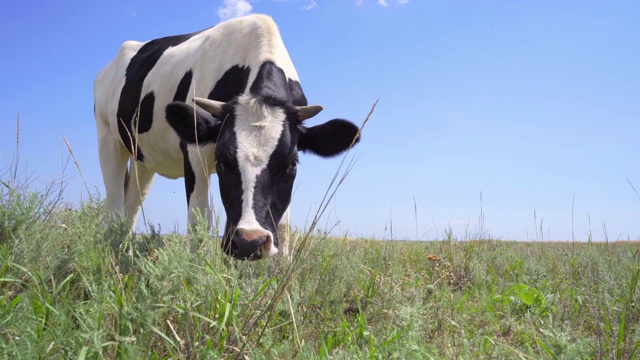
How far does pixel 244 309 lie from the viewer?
260cm

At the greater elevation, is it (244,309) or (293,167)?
(293,167)

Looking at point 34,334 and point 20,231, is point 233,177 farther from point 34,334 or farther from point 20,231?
point 34,334

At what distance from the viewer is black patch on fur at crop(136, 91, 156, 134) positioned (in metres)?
6.82

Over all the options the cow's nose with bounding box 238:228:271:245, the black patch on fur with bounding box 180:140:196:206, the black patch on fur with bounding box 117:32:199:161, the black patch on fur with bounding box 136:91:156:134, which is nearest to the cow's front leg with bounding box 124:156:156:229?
the black patch on fur with bounding box 117:32:199:161

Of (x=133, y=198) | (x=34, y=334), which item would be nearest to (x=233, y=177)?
(x=34, y=334)

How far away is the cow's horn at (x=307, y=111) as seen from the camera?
5152mm

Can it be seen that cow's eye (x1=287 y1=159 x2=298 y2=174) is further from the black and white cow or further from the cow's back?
the cow's back

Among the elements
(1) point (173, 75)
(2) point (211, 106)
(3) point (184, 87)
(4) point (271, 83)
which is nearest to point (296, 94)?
(4) point (271, 83)

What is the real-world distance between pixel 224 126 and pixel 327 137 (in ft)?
3.49

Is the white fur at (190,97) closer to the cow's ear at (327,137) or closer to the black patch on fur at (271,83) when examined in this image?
the black patch on fur at (271,83)

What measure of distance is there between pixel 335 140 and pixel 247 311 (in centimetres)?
321

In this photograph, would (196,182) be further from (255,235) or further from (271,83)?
(255,235)

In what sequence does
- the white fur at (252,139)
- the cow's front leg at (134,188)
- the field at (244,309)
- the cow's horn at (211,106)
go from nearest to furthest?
the field at (244,309) → the white fur at (252,139) → the cow's horn at (211,106) → the cow's front leg at (134,188)

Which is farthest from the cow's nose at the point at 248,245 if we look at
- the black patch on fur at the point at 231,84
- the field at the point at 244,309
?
the black patch on fur at the point at 231,84
